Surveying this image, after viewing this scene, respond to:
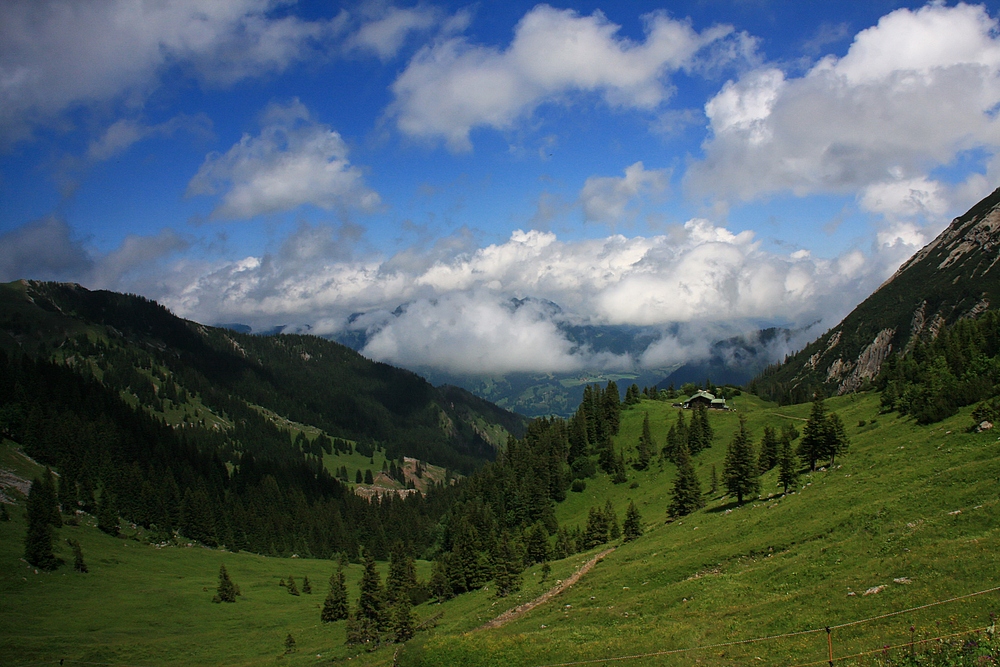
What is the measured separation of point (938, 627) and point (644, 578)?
27674 millimetres

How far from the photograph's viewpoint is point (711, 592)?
35344 mm

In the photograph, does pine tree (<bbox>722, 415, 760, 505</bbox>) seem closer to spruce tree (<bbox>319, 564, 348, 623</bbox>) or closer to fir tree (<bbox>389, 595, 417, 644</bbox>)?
fir tree (<bbox>389, 595, 417, 644</bbox>)

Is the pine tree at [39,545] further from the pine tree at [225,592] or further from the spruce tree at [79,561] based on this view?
the pine tree at [225,592]

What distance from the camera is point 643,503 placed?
104 meters

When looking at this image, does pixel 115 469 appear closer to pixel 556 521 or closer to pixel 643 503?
pixel 556 521

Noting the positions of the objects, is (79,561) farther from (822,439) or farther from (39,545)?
(822,439)

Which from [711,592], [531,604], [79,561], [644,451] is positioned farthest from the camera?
[644,451]

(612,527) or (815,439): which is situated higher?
(815,439)

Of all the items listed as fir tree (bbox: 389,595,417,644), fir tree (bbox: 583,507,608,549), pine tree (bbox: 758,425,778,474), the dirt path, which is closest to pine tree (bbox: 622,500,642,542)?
fir tree (bbox: 583,507,608,549)

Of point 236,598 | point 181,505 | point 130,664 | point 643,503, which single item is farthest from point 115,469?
point 643,503

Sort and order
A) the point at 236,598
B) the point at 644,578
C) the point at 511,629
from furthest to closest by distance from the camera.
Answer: the point at 236,598 < the point at 644,578 < the point at 511,629

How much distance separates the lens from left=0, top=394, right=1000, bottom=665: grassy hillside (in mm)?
25094

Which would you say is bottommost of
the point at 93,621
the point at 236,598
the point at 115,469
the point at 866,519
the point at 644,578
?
the point at 236,598

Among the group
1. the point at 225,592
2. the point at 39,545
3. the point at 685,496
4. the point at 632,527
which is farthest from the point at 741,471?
the point at 39,545
